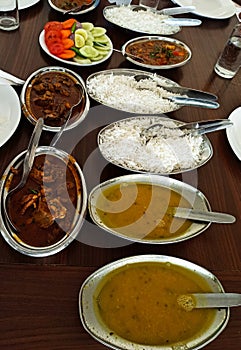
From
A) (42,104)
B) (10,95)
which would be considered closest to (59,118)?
(42,104)

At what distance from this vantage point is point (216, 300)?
0.91 m

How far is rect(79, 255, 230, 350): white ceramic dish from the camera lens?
0.83m

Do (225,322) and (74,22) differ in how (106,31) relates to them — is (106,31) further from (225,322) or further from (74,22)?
(225,322)

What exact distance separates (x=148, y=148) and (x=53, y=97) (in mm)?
382

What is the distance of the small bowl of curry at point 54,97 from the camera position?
1.25 m

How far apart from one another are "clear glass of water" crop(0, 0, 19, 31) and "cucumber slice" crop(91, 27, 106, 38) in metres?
0.33

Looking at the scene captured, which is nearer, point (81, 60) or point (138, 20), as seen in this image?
point (81, 60)

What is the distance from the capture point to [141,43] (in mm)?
1691

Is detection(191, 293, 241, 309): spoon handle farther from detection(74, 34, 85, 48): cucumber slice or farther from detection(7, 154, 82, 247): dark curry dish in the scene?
detection(74, 34, 85, 48): cucumber slice

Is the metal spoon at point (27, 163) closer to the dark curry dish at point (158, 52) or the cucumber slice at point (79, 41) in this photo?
the cucumber slice at point (79, 41)

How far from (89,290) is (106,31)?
1.27 meters

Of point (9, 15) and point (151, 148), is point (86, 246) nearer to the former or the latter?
point (151, 148)

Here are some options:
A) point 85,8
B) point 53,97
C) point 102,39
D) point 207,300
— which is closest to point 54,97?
point 53,97

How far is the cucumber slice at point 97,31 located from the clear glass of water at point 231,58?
530mm
